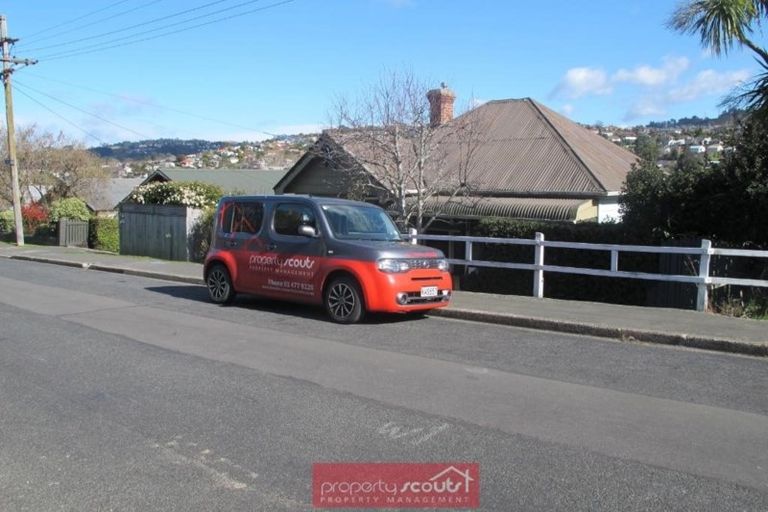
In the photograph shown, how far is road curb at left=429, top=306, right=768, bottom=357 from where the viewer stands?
8242 mm

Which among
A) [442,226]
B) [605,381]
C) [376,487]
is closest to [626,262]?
[605,381]

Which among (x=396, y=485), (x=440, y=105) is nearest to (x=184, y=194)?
(x=440, y=105)

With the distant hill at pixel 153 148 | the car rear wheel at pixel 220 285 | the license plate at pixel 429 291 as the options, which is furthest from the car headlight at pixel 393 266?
the distant hill at pixel 153 148

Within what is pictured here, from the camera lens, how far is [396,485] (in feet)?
14.1

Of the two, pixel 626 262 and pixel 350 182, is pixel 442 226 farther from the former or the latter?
pixel 626 262

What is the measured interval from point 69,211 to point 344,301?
99.8ft

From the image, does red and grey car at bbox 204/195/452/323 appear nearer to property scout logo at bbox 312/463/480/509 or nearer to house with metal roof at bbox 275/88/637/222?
property scout logo at bbox 312/463/480/509

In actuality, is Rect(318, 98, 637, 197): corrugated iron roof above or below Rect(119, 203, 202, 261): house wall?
above

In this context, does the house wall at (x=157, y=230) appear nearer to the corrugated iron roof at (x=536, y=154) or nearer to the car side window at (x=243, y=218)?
the corrugated iron roof at (x=536, y=154)

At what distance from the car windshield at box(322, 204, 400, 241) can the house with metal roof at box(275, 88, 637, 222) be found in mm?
6986

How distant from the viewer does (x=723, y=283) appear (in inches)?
402

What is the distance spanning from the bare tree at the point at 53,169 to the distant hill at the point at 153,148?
434 inches

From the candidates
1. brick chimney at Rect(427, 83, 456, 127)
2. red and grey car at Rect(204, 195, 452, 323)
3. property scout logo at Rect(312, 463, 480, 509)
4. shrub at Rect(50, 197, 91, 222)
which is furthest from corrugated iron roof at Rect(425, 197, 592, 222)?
shrub at Rect(50, 197, 91, 222)

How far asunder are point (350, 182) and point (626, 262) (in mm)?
9029
